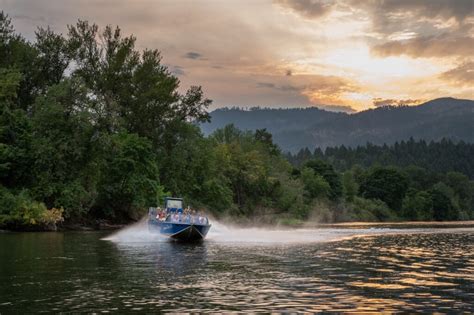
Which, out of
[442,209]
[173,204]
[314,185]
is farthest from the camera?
[442,209]

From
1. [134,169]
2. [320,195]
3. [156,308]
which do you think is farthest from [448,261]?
[320,195]

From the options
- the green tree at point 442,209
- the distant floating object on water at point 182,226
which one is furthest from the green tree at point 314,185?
the distant floating object on water at point 182,226

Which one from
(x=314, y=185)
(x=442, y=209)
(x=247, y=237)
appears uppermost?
(x=314, y=185)

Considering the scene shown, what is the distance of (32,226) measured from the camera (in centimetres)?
6762

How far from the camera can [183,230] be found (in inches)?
2080

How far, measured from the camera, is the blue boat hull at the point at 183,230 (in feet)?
173

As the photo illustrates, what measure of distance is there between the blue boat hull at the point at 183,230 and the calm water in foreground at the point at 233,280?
11359 mm

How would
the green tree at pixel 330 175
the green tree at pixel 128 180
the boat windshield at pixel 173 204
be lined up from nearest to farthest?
the boat windshield at pixel 173 204, the green tree at pixel 128 180, the green tree at pixel 330 175

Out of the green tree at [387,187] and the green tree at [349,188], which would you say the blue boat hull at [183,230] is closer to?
the green tree at [349,188]

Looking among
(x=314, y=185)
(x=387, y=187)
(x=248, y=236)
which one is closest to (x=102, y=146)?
Answer: (x=248, y=236)

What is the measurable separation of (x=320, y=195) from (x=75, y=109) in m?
98.8

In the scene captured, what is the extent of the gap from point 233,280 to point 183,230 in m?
27.4

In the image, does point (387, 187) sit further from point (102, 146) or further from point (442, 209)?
point (102, 146)

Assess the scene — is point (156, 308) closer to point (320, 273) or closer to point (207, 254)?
point (320, 273)
